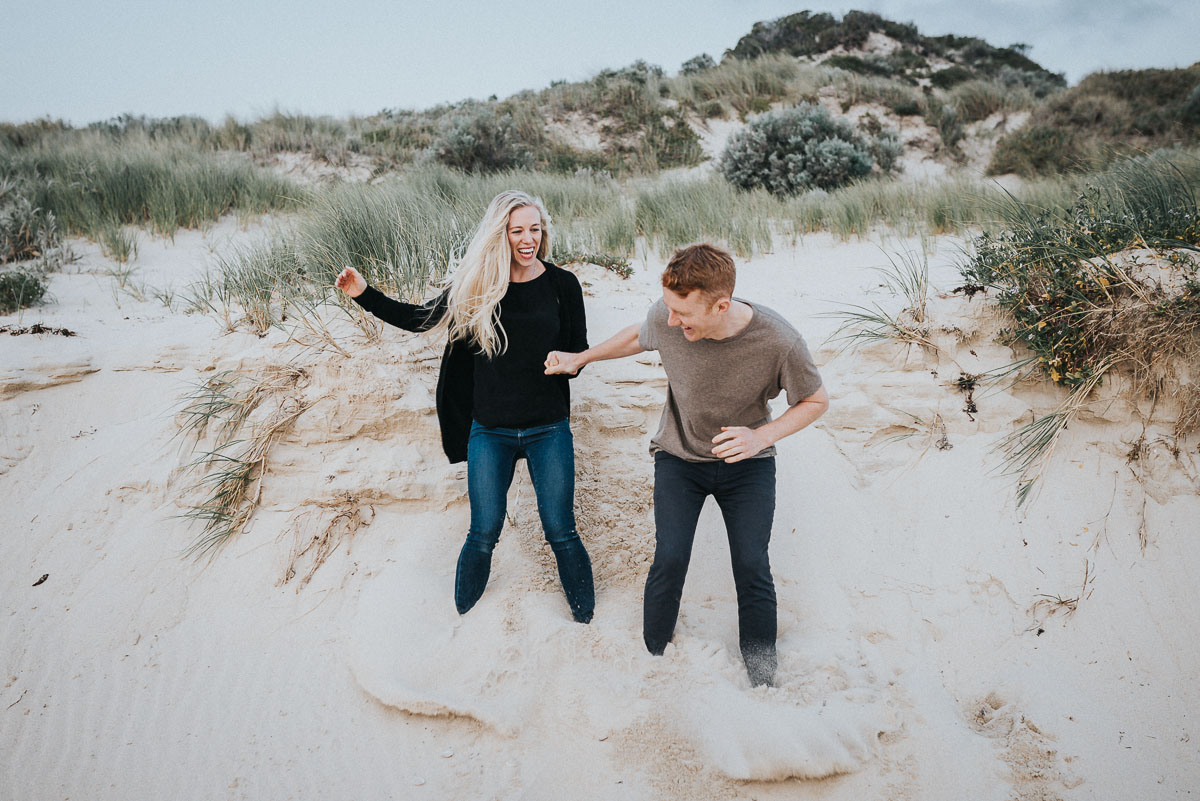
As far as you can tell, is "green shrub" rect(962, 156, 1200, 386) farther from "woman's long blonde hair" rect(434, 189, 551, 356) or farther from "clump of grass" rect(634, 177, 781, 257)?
"woman's long blonde hair" rect(434, 189, 551, 356)

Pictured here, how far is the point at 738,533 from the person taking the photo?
2812mm

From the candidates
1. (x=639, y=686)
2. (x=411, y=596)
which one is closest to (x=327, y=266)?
(x=411, y=596)

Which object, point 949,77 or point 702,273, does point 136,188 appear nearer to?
point 702,273

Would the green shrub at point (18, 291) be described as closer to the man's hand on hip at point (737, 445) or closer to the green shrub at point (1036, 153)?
the man's hand on hip at point (737, 445)

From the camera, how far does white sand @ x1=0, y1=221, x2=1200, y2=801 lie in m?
2.71

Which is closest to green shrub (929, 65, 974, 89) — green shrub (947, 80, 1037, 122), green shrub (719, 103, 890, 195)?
green shrub (947, 80, 1037, 122)

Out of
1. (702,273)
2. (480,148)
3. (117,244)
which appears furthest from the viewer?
(480,148)

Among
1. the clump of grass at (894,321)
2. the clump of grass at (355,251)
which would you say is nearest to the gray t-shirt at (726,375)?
the clump of grass at (894,321)

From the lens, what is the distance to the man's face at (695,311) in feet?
8.36

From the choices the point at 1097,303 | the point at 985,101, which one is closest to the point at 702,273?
the point at 1097,303

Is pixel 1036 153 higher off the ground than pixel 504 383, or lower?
higher

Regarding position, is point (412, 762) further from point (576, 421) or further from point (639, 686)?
point (576, 421)

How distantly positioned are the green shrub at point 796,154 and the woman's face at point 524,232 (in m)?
6.34

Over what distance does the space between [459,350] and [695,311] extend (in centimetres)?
133
